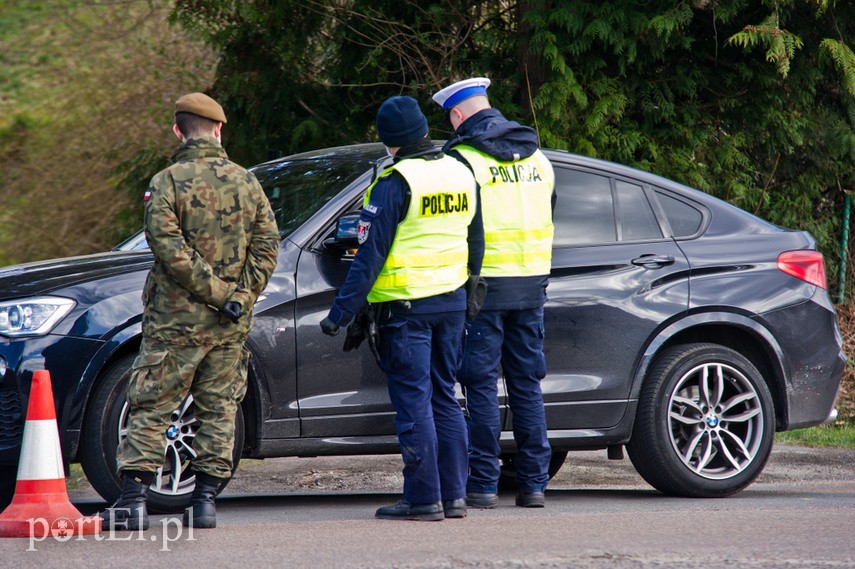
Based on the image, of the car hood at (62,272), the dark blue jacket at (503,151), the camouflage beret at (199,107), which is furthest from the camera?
the dark blue jacket at (503,151)

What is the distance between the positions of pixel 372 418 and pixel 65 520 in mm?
1467

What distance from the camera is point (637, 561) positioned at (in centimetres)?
425

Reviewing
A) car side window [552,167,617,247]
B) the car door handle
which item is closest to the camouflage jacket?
car side window [552,167,617,247]

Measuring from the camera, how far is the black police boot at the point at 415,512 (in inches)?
203

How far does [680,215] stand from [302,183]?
198cm

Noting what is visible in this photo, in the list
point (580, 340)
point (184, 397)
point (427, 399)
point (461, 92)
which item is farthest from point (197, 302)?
point (580, 340)

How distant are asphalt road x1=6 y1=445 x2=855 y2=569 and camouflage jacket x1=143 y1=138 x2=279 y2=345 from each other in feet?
2.74

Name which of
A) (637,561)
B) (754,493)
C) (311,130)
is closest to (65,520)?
(637,561)

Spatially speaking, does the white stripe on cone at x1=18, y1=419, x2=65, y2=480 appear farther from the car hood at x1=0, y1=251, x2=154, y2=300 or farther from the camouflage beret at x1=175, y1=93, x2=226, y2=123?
the camouflage beret at x1=175, y1=93, x2=226, y2=123

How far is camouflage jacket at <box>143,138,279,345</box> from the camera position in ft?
15.5

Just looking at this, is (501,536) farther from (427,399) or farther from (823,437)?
(823,437)

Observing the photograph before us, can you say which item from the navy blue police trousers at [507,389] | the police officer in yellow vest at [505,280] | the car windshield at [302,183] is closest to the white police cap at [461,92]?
the police officer in yellow vest at [505,280]

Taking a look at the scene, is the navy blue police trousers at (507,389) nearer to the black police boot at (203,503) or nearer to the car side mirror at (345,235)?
the car side mirror at (345,235)

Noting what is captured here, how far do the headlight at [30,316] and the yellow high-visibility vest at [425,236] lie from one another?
4.39 feet
